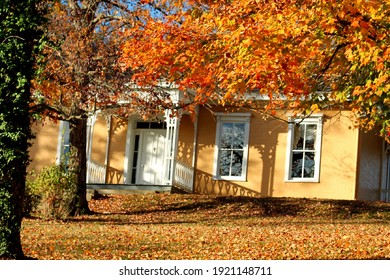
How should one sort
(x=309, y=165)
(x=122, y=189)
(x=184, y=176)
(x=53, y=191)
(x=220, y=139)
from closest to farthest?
1. (x=53, y=191)
2. (x=309, y=165)
3. (x=122, y=189)
4. (x=184, y=176)
5. (x=220, y=139)

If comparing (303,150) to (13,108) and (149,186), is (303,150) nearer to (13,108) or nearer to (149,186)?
(149,186)

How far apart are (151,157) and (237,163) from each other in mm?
3576

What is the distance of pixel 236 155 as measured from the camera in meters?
29.5

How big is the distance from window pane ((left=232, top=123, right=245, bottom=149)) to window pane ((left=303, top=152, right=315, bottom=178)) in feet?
8.41

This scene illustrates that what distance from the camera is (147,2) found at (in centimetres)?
2169

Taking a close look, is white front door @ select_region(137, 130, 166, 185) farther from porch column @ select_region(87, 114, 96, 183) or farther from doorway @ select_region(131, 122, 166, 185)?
porch column @ select_region(87, 114, 96, 183)

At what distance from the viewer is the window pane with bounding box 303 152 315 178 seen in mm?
28188

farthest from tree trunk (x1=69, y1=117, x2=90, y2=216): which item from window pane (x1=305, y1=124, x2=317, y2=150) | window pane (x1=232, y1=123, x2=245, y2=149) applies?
window pane (x1=305, y1=124, x2=317, y2=150)

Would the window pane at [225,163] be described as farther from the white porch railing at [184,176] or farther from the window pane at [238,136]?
the white porch railing at [184,176]

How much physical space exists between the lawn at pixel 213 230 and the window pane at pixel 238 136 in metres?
3.08

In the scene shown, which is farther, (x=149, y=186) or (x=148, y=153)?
(x=148, y=153)

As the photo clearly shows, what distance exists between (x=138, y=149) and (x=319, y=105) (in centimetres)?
1547

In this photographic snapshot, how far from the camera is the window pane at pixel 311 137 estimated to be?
28297 mm

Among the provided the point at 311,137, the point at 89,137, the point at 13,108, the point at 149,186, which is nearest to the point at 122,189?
the point at 149,186
